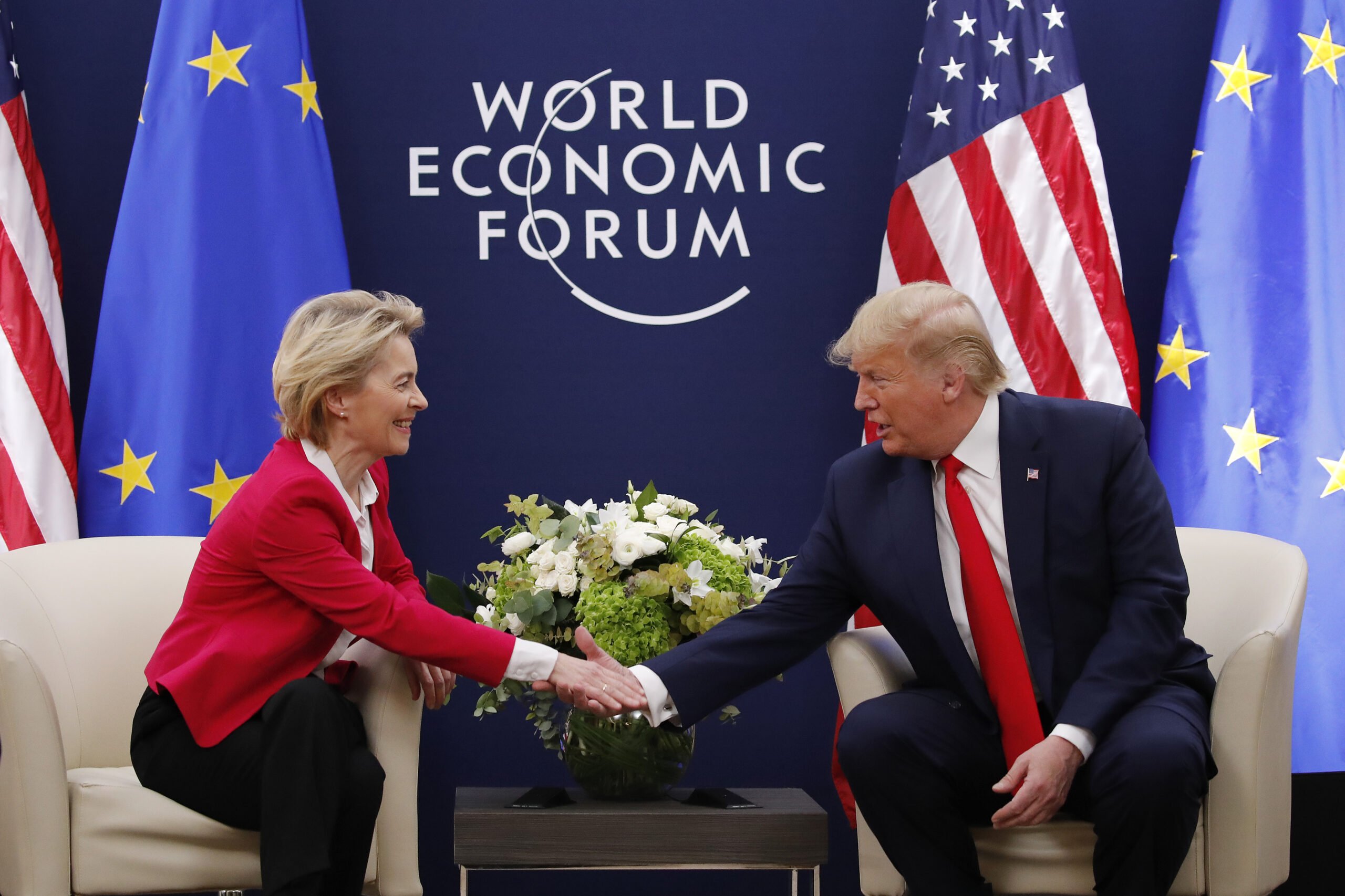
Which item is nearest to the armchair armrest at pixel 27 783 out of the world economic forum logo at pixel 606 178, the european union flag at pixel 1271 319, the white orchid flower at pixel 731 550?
the white orchid flower at pixel 731 550

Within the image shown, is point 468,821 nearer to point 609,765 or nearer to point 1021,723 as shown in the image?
point 609,765

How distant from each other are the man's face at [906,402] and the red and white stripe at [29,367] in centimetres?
206

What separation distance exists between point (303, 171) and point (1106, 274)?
210cm

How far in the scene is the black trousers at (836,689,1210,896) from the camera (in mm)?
2092

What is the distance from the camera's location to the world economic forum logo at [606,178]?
3.70 m

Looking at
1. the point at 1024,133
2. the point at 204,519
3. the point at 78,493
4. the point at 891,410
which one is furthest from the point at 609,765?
the point at 1024,133

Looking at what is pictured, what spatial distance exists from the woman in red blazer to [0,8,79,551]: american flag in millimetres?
1098

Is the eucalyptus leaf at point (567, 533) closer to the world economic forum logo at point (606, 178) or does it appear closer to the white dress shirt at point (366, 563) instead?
the white dress shirt at point (366, 563)

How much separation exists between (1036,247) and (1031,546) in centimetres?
130

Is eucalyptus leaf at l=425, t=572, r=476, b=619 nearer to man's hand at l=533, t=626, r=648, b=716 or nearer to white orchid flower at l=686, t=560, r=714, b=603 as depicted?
man's hand at l=533, t=626, r=648, b=716

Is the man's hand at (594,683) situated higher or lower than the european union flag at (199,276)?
lower

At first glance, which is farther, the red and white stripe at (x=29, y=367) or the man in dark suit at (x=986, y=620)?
the red and white stripe at (x=29, y=367)

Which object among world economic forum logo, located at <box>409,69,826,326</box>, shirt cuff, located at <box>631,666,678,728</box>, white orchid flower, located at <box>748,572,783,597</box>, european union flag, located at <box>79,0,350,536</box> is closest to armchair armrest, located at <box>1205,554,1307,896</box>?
white orchid flower, located at <box>748,572,783,597</box>

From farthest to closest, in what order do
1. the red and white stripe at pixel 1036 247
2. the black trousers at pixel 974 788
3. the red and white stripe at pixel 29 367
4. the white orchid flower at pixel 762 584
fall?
the red and white stripe at pixel 1036 247 → the red and white stripe at pixel 29 367 → the white orchid flower at pixel 762 584 → the black trousers at pixel 974 788
